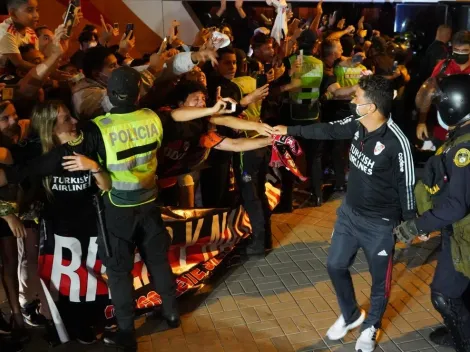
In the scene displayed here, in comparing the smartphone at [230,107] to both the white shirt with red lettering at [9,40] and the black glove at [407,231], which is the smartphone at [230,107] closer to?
the black glove at [407,231]

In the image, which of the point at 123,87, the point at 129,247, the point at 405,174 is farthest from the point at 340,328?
the point at 123,87

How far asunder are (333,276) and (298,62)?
3225mm

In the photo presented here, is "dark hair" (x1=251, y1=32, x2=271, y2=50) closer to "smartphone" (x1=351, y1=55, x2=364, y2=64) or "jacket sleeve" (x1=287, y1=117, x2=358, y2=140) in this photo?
"smartphone" (x1=351, y1=55, x2=364, y2=64)

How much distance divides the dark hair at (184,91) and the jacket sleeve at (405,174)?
183 cm

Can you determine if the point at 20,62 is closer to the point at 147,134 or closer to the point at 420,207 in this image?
the point at 147,134

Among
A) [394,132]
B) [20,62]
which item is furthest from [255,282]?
[20,62]

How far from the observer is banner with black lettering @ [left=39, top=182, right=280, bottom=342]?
4254mm

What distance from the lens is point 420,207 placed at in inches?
149

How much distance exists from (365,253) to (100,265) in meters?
2.07

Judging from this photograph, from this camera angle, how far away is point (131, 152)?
3857mm

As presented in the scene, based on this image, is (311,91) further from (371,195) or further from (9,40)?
(9,40)

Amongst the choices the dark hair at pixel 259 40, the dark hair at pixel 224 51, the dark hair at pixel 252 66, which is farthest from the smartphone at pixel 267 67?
the dark hair at pixel 224 51

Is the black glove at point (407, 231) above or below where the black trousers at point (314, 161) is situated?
above

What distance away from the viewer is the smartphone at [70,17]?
4727 millimetres
